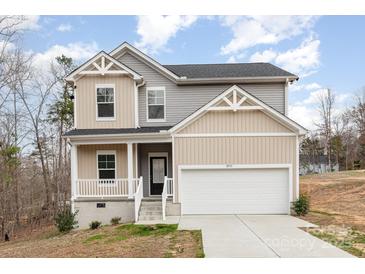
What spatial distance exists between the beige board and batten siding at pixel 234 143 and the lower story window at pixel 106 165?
309 centimetres

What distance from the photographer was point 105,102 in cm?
1462

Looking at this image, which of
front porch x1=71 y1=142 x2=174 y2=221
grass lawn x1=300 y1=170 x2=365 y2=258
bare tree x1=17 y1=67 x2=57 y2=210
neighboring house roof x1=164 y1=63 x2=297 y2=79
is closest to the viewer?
grass lawn x1=300 y1=170 x2=365 y2=258

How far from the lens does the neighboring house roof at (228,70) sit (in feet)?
51.1

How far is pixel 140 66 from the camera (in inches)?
610

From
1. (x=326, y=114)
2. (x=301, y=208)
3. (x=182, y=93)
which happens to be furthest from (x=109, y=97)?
(x=326, y=114)

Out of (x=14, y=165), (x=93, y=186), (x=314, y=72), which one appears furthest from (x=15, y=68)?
(x=314, y=72)

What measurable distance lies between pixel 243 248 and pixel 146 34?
48.4 feet

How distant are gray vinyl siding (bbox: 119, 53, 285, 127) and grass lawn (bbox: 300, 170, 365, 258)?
17.5ft

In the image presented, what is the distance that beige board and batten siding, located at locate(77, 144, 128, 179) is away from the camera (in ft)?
47.4

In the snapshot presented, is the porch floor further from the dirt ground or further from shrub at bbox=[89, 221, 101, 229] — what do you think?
the dirt ground

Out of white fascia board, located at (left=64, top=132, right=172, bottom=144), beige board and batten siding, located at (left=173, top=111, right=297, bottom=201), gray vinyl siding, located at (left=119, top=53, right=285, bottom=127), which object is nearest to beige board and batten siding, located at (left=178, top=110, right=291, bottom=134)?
beige board and batten siding, located at (left=173, top=111, right=297, bottom=201)

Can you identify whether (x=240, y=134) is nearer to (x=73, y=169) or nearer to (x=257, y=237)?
(x=257, y=237)

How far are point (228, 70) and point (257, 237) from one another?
974 cm

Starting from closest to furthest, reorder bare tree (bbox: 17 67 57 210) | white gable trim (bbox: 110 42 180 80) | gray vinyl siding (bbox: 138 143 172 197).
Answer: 1. white gable trim (bbox: 110 42 180 80)
2. gray vinyl siding (bbox: 138 143 172 197)
3. bare tree (bbox: 17 67 57 210)
